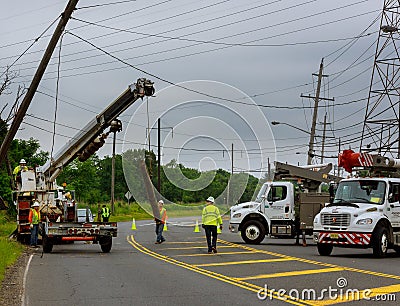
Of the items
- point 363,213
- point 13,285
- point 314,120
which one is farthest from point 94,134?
point 314,120

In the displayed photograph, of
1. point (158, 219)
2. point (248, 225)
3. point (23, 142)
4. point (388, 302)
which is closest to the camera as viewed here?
point (388, 302)

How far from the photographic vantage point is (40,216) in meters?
27.1

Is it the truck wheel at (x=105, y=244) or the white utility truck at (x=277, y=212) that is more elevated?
the white utility truck at (x=277, y=212)

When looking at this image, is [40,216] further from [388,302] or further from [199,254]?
[388,302]

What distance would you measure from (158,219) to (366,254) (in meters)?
7.75

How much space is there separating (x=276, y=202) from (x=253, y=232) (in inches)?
59.7

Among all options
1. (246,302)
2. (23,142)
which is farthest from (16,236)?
(23,142)

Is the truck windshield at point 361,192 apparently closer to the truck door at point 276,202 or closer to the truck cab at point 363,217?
the truck cab at point 363,217

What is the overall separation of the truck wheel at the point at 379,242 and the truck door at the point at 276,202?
7224 millimetres

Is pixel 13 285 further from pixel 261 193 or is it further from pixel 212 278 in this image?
pixel 261 193

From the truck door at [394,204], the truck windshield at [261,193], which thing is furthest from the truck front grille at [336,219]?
the truck windshield at [261,193]

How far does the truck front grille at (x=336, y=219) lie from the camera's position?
64.0ft

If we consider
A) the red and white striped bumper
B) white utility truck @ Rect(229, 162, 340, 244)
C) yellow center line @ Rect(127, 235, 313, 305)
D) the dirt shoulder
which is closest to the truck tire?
white utility truck @ Rect(229, 162, 340, 244)

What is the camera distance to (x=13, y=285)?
46.3ft
